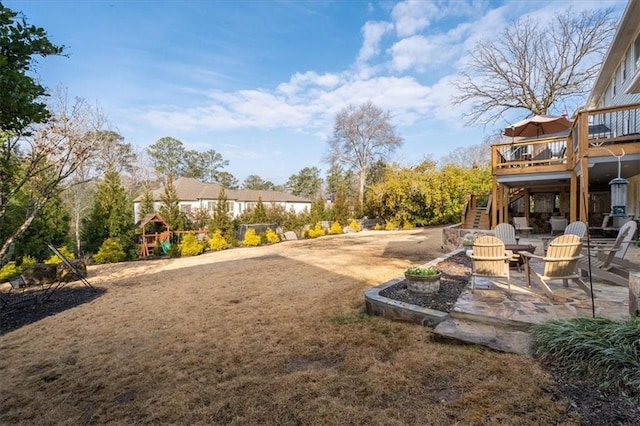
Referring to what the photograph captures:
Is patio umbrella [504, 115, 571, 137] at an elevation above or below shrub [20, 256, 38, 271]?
above

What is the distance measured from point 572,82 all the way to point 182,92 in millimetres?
21655

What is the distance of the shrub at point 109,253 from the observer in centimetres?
1246

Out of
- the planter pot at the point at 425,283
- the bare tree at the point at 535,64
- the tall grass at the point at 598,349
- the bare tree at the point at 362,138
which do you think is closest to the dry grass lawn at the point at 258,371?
the tall grass at the point at 598,349

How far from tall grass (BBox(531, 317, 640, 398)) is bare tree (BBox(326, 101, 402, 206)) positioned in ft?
96.9

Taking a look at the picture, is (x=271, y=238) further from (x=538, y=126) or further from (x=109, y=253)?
(x=538, y=126)

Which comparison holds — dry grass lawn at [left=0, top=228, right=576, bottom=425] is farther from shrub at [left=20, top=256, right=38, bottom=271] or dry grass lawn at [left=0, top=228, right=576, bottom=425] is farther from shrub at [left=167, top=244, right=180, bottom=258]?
shrub at [left=167, top=244, right=180, bottom=258]

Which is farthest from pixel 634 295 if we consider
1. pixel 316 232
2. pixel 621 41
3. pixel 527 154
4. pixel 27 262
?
pixel 316 232

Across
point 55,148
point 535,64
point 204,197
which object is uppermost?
point 535,64

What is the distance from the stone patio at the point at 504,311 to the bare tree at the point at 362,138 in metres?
28.0

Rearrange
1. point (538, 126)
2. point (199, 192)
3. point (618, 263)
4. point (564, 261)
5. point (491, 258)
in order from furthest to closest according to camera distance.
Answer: point (199, 192) → point (538, 126) → point (618, 263) → point (491, 258) → point (564, 261)

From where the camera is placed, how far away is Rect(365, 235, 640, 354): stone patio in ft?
11.2

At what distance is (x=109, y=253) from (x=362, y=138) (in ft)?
86.6

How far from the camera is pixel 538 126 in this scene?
11891mm

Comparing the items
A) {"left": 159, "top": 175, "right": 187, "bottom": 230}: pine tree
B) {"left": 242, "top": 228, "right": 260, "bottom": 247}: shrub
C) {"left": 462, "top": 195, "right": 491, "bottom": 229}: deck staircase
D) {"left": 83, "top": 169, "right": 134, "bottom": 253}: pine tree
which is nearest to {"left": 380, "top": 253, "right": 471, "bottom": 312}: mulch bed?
{"left": 462, "top": 195, "right": 491, "bottom": 229}: deck staircase
